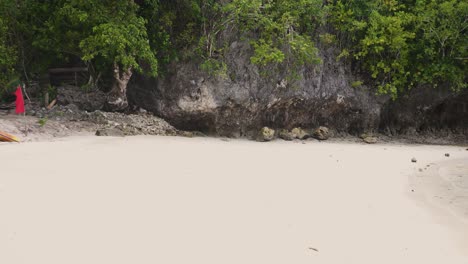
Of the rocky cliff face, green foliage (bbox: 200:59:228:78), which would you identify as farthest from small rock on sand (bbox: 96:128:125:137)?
green foliage (bbox: 200:59:228:78)

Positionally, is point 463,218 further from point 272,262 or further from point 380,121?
point 380,121

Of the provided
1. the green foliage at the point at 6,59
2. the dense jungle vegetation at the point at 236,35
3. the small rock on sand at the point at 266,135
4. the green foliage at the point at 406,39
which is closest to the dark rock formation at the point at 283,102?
the dense jungle vegetation at the point at 236,35

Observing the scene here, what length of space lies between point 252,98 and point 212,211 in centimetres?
992

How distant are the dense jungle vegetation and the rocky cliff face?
472 mm

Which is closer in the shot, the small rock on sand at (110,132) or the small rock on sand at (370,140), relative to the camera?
the small rock on sand at (110,132)

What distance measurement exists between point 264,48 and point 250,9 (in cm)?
131

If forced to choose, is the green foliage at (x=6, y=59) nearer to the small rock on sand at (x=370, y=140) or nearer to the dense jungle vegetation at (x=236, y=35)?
the dense jungle vegetation at (x=236, y=35)

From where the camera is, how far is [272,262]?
3.25 meters

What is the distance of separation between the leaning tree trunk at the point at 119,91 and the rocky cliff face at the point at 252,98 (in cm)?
103

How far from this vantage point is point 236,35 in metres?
13.6

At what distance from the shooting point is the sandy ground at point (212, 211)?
335cm

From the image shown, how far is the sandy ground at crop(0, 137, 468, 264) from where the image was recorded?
335 centimetres

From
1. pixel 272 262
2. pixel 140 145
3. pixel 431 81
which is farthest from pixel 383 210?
pixel 431 81

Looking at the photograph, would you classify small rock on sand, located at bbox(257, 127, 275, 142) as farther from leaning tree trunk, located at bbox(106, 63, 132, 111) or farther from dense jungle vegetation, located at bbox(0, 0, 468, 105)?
leaning tree trunk, located at bbox(106, 63, 132, 111)
